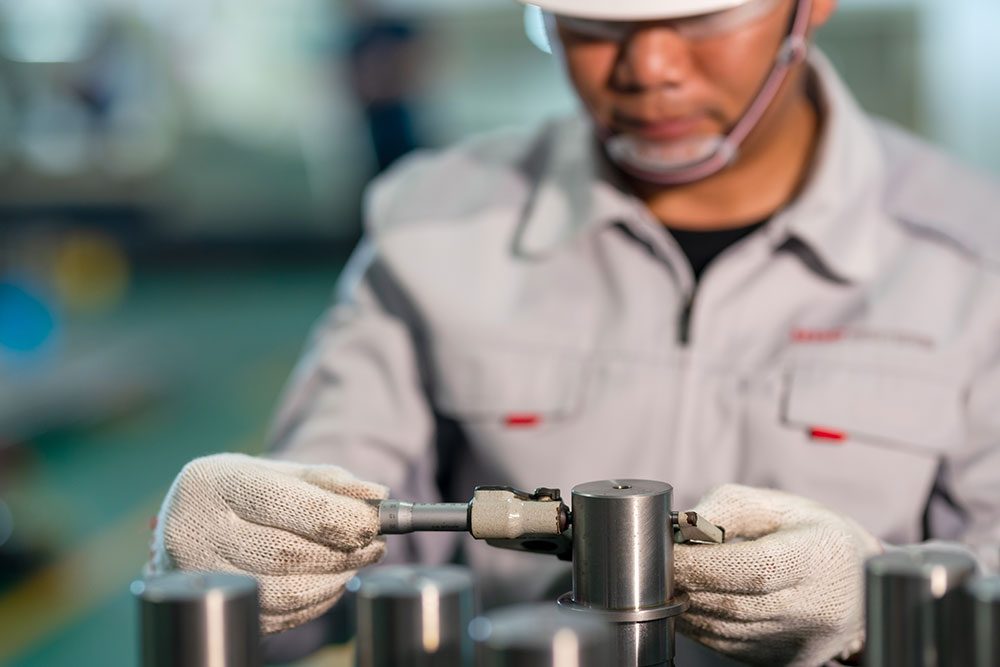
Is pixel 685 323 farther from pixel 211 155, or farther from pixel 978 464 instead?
pixel 211 155

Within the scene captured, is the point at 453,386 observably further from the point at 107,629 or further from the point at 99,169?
the point at 99,169

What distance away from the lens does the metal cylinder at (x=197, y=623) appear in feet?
2.17

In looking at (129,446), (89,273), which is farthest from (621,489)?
(89,273)

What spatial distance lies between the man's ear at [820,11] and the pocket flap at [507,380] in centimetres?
52

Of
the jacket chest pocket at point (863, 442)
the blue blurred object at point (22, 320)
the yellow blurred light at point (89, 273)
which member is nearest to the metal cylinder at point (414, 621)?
the jacket chest pocket at point (863, 442)

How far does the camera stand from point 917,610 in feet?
2.19

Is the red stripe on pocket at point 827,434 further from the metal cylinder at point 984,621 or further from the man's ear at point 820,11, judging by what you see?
the metal cylinder at point 984,621

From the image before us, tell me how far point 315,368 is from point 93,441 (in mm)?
3519

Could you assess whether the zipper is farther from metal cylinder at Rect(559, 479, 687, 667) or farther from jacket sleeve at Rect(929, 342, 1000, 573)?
metal cylinder at Rect(559, 479, 687, 667)

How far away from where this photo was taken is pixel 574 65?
138cm

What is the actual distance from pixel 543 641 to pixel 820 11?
1.10m

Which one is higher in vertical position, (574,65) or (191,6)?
(191,6)

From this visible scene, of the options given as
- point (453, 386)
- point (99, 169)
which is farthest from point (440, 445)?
point (99, 169)

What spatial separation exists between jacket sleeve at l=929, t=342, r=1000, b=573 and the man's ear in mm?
475
